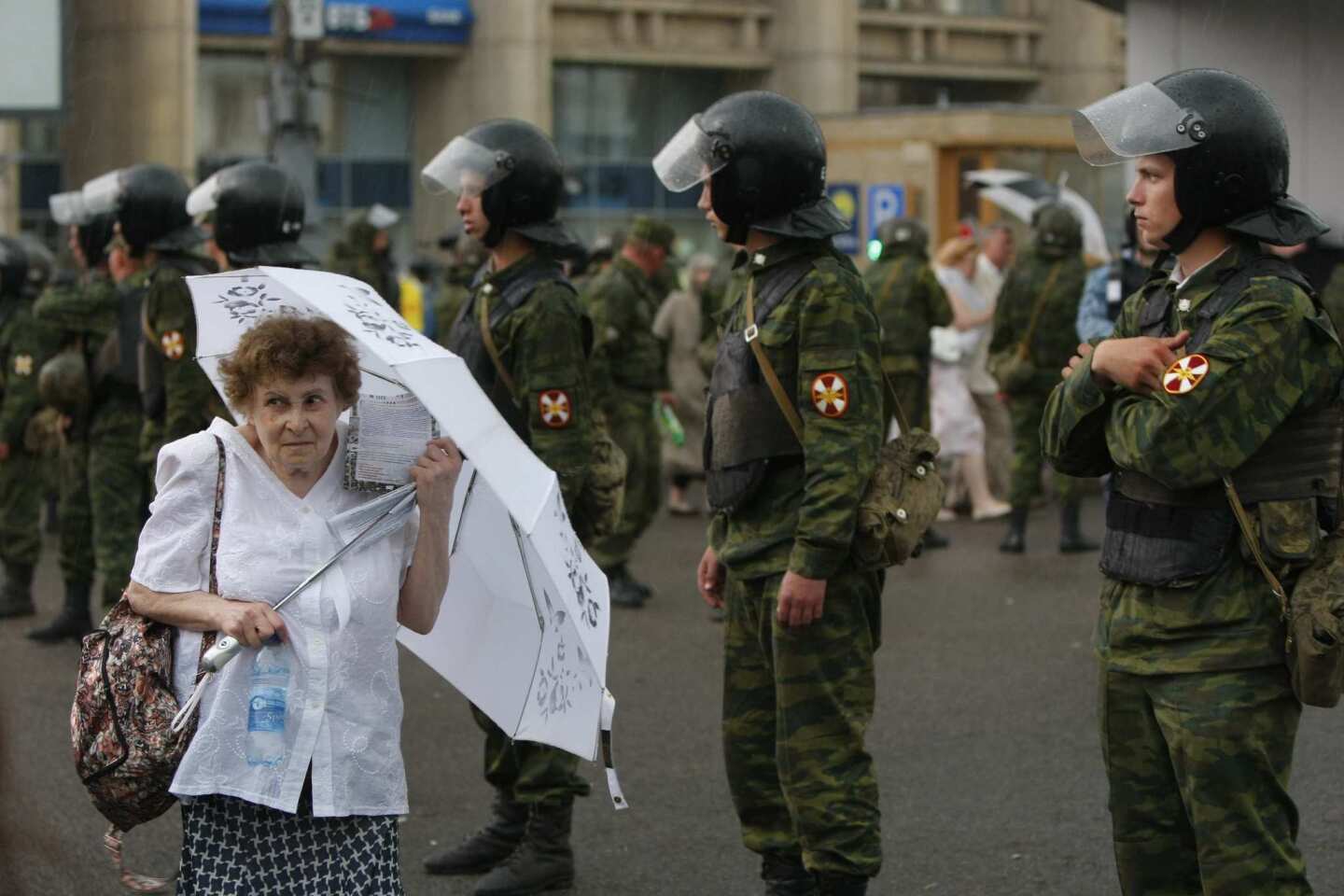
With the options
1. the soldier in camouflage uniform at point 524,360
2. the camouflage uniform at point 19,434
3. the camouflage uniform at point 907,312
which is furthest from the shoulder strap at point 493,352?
the camouflage uniform at point 907,312

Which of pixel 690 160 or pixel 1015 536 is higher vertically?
pixel 690 160

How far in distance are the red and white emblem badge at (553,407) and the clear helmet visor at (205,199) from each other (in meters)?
1.98

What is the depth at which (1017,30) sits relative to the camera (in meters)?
45.4

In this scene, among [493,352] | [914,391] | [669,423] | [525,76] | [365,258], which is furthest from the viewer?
[525,76]

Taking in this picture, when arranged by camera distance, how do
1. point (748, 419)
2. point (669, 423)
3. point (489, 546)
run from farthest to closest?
point (669, 423)
point (748, 419)
point (489, 546)

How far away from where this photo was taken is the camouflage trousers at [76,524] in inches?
386

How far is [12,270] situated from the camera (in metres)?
10.9

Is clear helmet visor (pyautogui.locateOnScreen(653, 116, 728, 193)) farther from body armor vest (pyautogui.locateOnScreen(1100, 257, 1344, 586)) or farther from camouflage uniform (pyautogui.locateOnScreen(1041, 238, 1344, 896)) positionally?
body armor vest (pyautogui.locateOnScreen(1100, 257, 1344, 586))

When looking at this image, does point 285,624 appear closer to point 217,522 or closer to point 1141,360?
point 217,522

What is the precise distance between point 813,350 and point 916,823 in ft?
6.86

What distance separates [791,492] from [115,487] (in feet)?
15.8

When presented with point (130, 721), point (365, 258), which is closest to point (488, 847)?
point (130, 721)

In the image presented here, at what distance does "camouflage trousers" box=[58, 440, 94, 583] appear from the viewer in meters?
9.80

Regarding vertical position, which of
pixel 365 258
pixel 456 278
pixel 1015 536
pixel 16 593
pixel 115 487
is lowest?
pixel 16 593
